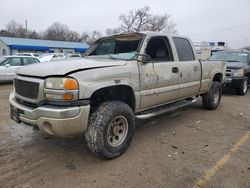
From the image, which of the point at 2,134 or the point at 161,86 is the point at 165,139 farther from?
the point at 2,134

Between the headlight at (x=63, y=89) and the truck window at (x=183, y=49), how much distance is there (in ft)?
9.09

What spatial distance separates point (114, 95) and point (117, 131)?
601mm

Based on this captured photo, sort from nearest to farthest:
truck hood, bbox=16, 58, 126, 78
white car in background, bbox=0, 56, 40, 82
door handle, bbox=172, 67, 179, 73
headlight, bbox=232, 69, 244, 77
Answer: truck hood, bbox=16, 58, 126, 78, door handle, bbox=172, 67, 179, 73, headlight, bbox=232, 69, 244, 77, white car in background, bbox=0, 56, 40, 82

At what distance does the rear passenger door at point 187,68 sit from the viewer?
16.9 ft

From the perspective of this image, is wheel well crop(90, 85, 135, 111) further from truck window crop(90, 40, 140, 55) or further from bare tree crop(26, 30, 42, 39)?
bare tree crop(26, 30, 42, 39)

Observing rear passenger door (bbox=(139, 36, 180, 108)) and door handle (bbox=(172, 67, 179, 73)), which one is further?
door handle (bbox=(172, 67, 179, 73))

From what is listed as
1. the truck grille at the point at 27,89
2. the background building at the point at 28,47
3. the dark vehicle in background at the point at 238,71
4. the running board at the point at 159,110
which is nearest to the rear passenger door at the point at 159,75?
the running board at the point at 159,110

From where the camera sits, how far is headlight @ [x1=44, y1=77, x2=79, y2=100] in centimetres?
312

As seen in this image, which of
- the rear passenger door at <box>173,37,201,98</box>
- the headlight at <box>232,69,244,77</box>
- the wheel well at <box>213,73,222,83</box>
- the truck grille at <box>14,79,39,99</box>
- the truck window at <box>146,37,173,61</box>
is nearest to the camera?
the truck grille at <box>14,79,39,99</box>

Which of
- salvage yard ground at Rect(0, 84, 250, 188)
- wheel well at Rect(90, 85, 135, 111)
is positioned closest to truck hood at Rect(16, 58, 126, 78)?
wheel well at Rect(90, 85, 135, 111)

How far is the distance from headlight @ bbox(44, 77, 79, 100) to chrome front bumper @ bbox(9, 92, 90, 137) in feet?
0.46

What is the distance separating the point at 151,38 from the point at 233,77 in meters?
6.17

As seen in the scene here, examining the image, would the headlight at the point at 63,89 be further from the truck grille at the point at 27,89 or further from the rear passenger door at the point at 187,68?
the rear passenger door at the point at 187,68

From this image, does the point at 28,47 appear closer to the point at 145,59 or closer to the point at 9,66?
the point at 9,66
